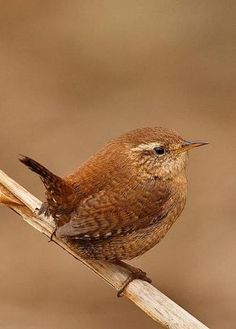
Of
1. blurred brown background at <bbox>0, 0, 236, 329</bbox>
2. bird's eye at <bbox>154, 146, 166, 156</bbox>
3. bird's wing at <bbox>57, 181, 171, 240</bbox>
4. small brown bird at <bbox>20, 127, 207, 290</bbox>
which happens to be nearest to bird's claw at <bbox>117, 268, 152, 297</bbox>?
small brown bird at <bbox>20, 127, 207, 290</bbox>

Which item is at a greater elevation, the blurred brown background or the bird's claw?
the blurred brown background

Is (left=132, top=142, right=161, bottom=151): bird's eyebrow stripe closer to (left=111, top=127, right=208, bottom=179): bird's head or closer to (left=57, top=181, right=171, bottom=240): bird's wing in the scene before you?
(left=111, top=127, right=208, bottom=179): bird's head

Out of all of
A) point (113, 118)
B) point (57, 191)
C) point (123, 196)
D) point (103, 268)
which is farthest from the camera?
point (113, 118)

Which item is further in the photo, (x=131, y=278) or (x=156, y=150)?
(x=156, y=150)

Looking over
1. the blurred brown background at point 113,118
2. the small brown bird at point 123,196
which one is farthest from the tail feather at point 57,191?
the blurred brown background at point 113,118

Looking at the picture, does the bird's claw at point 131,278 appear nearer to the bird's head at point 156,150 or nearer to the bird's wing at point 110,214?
the bird's wing at point 110,214

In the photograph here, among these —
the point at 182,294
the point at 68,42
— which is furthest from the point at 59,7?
the point at 182,294

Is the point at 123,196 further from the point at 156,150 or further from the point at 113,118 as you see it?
the point at 113,118

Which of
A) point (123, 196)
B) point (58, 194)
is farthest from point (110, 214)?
point (58, 194)
